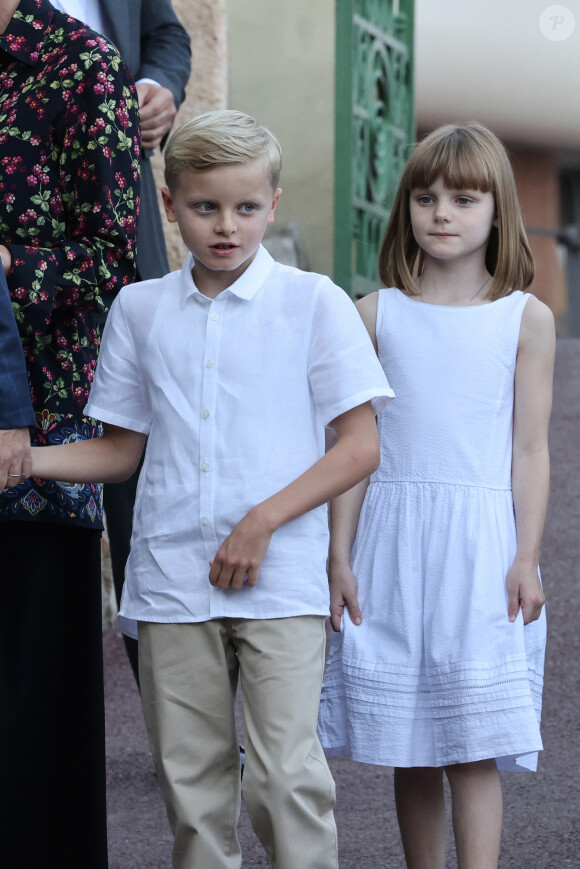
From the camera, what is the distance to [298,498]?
1.94 m

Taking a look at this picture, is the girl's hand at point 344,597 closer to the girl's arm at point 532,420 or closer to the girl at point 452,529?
the girl at point 452,529

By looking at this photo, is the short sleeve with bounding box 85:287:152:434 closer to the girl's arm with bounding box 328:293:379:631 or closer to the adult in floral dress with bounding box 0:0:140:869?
the adult in floral dress with bounding box 0:0:140:869

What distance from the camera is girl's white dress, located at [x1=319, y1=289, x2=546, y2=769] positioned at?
220 cm

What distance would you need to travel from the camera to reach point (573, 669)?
13.9ft

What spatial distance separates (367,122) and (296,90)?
365mm

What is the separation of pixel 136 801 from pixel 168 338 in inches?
60.8

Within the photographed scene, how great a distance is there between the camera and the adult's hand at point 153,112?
116 inches

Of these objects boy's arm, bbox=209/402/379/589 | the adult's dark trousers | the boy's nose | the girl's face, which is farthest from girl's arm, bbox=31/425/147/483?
the girl's face

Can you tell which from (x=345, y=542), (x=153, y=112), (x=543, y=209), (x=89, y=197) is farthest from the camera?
(x=543, y=209)

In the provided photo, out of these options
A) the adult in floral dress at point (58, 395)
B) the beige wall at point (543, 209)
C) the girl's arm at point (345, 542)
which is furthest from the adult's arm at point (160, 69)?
the beige wall at point (543, 209)

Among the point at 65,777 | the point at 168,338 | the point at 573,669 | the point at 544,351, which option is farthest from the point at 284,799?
the point at 573,669

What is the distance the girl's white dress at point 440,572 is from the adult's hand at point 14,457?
0.62m

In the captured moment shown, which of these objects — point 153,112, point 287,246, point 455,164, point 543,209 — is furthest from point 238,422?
point 543,209

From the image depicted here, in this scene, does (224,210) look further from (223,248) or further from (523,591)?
(523,591)
